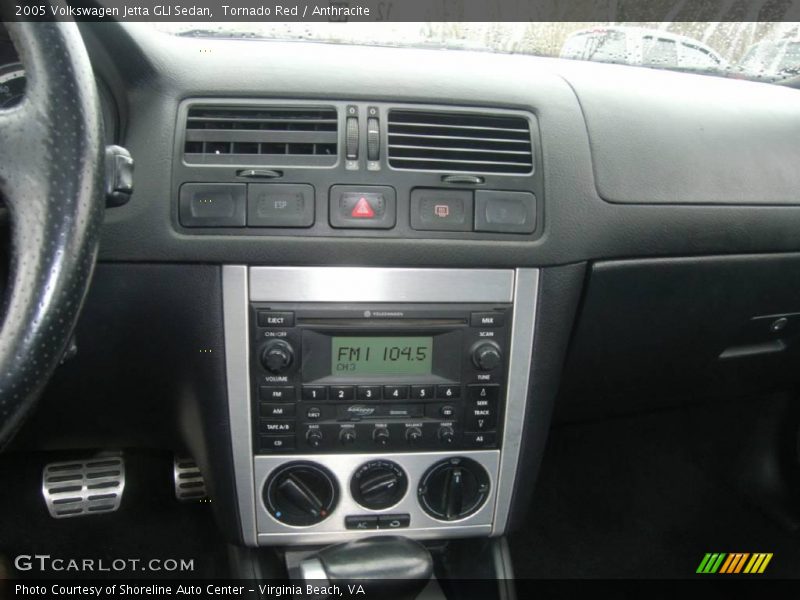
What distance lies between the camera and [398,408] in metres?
1.27

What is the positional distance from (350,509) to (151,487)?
0.67 m

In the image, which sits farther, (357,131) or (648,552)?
(648,552)

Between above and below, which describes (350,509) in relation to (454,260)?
below

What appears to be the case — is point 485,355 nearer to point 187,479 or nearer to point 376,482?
point 376,482

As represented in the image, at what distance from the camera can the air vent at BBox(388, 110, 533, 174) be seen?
1.17 m

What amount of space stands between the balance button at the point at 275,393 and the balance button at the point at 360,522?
261 mm

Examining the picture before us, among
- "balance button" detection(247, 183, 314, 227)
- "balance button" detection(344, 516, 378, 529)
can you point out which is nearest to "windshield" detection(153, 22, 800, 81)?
"balance button" detection(247, 183, 314, 227)

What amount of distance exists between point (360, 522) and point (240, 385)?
0.33m

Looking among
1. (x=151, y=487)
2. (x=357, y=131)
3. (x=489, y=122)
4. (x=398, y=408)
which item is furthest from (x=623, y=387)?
(x=151, y=487)

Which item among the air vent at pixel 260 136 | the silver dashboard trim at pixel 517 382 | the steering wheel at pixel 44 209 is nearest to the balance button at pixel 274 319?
the air vent at pixel 260 136

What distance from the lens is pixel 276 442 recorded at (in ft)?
4.19

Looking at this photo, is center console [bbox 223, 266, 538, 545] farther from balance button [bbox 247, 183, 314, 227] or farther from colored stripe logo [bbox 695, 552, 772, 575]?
colored stripe logo [bbox 695, 552, 772, 575]

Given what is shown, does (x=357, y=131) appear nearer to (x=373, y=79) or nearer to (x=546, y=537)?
(x=373, y=79)

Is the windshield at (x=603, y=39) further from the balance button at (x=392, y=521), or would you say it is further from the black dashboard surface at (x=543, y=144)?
the balance button at (x=392, y=521)
